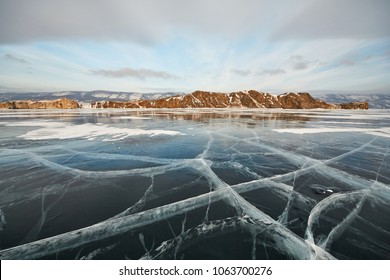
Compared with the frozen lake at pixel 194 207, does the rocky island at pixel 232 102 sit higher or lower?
higher

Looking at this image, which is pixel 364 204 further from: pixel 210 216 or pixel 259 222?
pixel 210 216

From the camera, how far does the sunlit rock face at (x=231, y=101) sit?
13375 centimetres

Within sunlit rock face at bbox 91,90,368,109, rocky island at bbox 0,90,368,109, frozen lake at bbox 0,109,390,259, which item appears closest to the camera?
frozen lake at bbox 0,109,390,259

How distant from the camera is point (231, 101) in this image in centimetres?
15500

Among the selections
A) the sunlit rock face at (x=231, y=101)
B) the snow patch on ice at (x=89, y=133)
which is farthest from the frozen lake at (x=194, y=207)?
the sunlit rock face at (x=231, y=101)

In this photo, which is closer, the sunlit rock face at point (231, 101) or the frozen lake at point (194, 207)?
the frozen lake at point (194, 207)

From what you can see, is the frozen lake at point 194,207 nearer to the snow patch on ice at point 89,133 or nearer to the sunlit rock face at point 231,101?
the snow patch on ice at point 89,133

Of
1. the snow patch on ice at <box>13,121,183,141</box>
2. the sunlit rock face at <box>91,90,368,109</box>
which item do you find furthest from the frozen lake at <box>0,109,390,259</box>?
the sunlit rock face at <box>91,90,368,109</box>

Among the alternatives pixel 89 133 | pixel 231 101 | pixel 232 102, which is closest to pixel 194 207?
pixel 89 133

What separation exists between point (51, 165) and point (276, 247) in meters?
6.96

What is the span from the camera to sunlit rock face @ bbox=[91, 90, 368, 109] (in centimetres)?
13375

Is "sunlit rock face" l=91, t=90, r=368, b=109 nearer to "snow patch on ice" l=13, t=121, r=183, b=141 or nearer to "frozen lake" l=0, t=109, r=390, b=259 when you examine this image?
"snow patch on ice" l=13, t=121, r=183, b=141

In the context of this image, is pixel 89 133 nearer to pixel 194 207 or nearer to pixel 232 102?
pixel 194 207

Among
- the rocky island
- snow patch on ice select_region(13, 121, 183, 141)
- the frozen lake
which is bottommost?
the frozen lake
